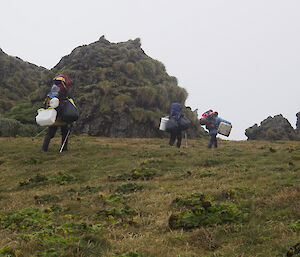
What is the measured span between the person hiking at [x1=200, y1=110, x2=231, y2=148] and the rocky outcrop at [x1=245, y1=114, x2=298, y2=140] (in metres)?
16.0

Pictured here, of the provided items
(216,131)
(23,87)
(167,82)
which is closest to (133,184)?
(216,131)

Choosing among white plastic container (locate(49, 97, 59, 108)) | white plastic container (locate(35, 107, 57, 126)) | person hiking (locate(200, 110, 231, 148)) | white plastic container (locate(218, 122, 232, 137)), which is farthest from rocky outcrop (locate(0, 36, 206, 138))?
white plastic container (locate(49, 97, 59, 108))

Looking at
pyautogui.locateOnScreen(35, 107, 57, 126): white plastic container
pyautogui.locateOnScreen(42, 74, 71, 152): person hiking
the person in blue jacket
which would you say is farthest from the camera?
the person in blue jacket

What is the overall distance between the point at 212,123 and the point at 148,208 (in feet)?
46.7

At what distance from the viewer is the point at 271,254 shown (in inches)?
137

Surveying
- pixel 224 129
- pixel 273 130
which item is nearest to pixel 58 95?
pixel 224 129

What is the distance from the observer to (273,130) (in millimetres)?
33312

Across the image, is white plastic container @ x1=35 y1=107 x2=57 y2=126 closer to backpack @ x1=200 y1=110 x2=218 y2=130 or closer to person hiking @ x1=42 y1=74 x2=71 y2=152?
person hiking @ x1=42 y1=74 x2=71 y2=152

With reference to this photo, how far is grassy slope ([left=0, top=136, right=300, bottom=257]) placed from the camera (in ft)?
12.7

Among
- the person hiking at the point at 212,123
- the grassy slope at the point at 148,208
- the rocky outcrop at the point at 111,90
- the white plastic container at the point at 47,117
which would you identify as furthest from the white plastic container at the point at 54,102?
the rocky outcrop at the point at 111,90

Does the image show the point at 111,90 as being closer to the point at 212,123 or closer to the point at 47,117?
the point at 212,123

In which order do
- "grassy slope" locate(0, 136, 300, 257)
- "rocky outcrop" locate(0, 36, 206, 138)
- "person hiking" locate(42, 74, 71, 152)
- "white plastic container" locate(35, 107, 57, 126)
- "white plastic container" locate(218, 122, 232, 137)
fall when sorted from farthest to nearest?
"rocky outcrop" locate(0, 36, 206, 138)
"white plastic container" locate(218, 122, 232, 137)
"person hiking" locate(42, 74, 71, 152)
"white plastic container" locate(35, 107, 57, 126)
"grassy slope" locate(0, 136, 300, 257)

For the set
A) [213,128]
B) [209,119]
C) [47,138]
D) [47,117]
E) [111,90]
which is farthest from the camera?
[111,90]

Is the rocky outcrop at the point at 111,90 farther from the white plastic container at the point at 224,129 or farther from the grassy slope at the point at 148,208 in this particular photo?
the grassy slope at the point at 148,208
